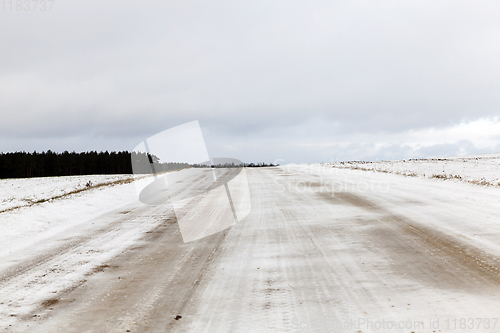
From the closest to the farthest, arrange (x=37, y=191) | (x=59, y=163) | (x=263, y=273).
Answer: (x=263, y=273) < (x=37, y=191) < (x=59, y=163)

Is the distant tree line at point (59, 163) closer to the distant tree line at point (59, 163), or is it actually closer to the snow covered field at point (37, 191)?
the distant tree line at point (59, 163)

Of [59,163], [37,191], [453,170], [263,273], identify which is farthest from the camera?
[59,163]

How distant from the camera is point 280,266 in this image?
4645 millimetres

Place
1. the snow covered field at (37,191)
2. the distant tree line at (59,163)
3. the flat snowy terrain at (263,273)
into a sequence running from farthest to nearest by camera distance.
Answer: the distant tree line at (59,163), the snow covered field at (37,191), the flat snowy terrain at (263,273)

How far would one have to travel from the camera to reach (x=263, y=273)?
173 inches

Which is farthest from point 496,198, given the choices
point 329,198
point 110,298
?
point 110,298

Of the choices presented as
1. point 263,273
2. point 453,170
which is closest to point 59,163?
point 453,170

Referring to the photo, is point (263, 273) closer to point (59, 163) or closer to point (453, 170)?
point (453, 170)

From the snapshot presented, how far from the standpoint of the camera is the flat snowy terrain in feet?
10.2

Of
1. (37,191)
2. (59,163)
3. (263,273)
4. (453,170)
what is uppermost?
(59,163)

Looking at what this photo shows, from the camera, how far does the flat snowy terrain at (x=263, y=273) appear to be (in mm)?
3105

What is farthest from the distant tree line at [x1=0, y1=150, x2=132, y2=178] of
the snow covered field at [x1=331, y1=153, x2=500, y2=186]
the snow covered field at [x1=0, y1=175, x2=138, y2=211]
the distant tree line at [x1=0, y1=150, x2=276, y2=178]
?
the snow covered field at [x1=331, y1=153, x2=500, y2=186]

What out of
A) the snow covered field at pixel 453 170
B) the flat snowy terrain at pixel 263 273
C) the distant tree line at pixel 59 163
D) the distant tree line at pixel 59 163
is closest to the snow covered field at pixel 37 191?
the flat snowy terrain at pixel 263 273

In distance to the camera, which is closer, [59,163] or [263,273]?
[263,273]
